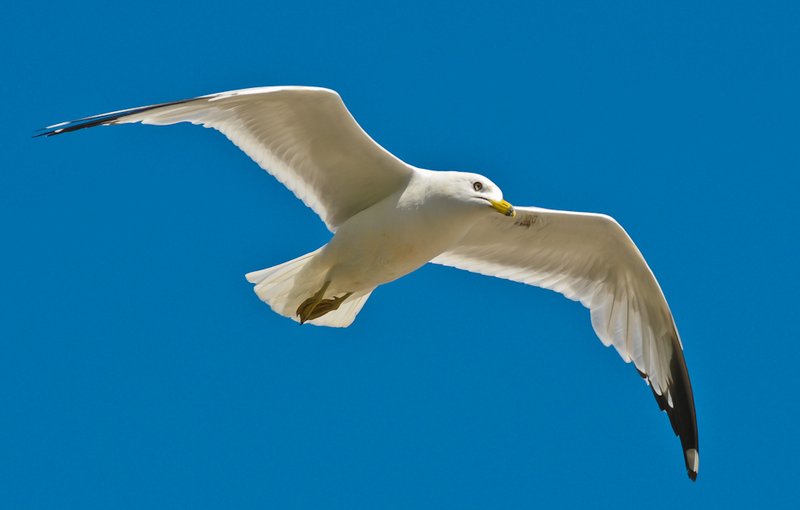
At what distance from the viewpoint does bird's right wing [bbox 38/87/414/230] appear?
27.3 feet

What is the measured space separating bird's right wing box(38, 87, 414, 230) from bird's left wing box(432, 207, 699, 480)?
A: 1.06 m

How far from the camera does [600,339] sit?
10.1 metres

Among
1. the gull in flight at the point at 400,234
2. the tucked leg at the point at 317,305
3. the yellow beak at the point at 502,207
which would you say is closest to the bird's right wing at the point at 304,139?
the gull in flight at the point at 400,234

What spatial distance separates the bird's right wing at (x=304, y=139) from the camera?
8.31 meters

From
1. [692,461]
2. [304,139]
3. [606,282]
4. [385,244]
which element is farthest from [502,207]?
[692,461]

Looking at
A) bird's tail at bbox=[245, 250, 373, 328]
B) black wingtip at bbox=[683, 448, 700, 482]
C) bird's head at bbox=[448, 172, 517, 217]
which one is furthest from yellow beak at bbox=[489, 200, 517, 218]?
black wingtip at bbox=[683, 448, 700, 482]

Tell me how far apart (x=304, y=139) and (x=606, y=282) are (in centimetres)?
275

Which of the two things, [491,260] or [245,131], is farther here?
[491,260]

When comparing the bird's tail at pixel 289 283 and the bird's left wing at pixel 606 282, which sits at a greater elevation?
the bird's left wing at pixel 606 282

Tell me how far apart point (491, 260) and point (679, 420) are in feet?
6.71

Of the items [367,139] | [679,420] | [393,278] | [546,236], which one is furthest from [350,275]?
[679,420]

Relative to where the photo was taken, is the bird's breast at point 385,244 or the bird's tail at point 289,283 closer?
the bird's breast at point 385,244

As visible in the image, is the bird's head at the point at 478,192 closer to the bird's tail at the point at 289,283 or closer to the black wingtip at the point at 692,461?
the bird's tail at the point at 289,283

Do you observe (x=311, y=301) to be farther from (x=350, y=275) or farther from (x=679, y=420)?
(x=679, y=420)
